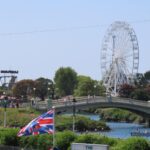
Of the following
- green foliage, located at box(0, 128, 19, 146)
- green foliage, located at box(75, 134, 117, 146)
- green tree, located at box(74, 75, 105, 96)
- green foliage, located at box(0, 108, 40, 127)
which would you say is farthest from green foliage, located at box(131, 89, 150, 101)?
green foliage, located at box(75, 134, 117, 146)

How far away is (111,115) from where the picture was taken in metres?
136

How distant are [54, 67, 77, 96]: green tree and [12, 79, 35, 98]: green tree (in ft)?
31.5

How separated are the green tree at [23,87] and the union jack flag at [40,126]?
157 m

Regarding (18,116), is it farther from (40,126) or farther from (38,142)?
(40,126)

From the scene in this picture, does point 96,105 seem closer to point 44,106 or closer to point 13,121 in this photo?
point 44,106

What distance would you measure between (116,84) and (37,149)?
356 ft

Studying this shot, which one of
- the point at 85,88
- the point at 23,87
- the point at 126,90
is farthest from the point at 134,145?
the point at 23,87

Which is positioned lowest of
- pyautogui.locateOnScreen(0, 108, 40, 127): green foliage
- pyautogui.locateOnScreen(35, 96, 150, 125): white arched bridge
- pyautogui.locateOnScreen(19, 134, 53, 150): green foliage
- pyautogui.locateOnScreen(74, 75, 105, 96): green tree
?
pyautogui.locateOnScreen(19, 134, 53, 150): green foliage

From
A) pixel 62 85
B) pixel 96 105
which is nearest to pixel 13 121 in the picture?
pixel 96 105

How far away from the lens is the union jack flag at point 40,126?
24422mm

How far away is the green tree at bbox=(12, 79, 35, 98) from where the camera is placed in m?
182

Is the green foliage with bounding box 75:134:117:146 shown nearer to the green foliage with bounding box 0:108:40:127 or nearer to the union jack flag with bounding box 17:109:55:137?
the union jack flag with bounding box 17:109:55:137

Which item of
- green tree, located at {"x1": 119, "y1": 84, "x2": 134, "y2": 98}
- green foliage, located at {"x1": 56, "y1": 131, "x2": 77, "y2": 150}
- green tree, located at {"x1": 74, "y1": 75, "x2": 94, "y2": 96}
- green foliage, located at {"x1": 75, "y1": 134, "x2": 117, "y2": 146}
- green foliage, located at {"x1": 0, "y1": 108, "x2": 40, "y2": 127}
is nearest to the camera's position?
green foliage, located at {"x1": 75, "y1": 134, "x2": 117, "y2": 146}

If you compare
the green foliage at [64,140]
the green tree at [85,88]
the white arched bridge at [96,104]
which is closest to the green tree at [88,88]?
the green tree at [85,88]
